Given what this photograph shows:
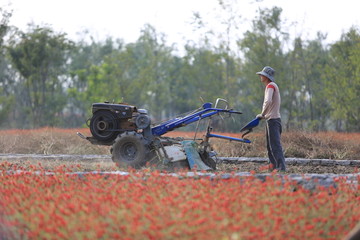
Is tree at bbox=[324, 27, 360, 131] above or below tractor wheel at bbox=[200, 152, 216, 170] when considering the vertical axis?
above

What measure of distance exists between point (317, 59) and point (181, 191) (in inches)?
1152

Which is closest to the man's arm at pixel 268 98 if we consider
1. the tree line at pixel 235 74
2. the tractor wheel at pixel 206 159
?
the tractor wheel at pixel 206 159

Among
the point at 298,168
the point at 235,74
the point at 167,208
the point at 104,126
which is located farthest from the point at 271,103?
the point at 235,74

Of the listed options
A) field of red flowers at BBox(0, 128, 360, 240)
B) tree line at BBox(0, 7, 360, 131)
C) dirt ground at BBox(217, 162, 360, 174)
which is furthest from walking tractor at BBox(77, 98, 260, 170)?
tree line at BBox(0, 7, 360, 131)

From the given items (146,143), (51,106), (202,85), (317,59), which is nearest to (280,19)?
(317,59)

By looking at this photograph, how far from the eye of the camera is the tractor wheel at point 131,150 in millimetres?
9375

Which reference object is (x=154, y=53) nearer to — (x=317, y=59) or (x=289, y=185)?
(x=317, y=59)

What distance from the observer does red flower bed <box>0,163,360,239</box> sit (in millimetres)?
4586

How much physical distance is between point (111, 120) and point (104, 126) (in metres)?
0.16

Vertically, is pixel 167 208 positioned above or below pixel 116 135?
below

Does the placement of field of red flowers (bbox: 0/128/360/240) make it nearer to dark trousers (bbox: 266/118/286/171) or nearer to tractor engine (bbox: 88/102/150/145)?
tractor engine (bbox: 88/102/150/145)

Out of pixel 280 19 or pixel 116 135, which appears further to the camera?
pixel 280 19

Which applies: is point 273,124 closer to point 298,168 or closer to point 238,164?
point 298,168

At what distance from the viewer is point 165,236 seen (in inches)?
173
